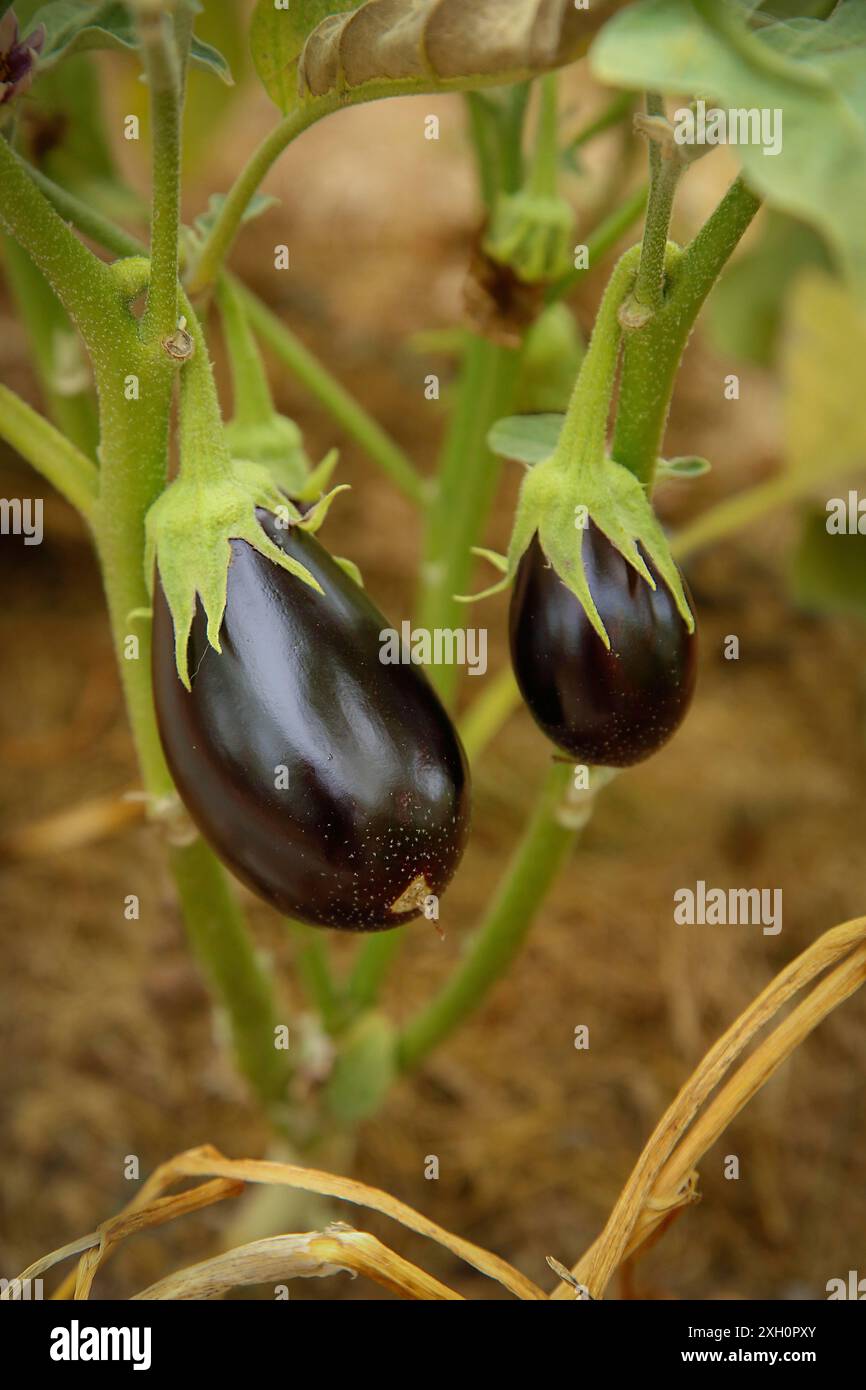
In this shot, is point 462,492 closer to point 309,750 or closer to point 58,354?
point 58,354

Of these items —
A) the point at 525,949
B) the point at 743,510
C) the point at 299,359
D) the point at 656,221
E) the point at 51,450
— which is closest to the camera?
the point at 656,221

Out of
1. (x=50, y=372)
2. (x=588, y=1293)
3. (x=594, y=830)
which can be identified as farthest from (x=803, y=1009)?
(x=594, y=830)

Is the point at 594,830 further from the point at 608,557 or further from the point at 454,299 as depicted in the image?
the point at 608,557

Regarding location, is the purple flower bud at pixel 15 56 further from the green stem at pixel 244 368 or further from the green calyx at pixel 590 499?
the green calyx at pixel 590 499

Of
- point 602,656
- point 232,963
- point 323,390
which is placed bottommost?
point 232,963

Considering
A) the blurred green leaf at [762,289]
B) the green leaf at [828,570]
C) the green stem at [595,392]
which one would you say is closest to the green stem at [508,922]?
the green stem at [595,392]

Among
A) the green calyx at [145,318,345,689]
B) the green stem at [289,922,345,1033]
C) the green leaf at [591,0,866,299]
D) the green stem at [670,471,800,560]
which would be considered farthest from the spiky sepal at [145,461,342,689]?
the green stem at [670,471,800,560]

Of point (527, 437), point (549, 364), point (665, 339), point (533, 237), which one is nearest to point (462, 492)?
point (549, 364)
